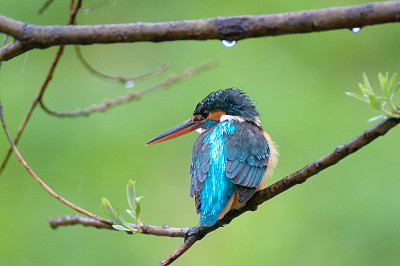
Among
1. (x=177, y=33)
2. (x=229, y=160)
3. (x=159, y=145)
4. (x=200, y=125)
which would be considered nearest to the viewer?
(x=177, y=33)

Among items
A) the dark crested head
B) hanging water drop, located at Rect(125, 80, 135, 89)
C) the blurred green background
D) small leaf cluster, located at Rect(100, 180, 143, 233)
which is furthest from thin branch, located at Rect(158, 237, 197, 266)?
the blurred green background

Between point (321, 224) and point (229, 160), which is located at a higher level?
point (229, 160)

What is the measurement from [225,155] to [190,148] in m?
1.81

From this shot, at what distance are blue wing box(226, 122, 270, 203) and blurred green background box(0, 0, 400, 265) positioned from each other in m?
1.33

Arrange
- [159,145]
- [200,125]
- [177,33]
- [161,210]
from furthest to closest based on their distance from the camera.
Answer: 1. [159,145]
2. [161,210]
3. [200,125]
4. [177,33]

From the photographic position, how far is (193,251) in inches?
139

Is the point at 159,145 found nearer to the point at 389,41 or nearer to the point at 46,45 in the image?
the point at 389,41

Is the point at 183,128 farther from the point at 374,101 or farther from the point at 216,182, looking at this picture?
the point at 374,101

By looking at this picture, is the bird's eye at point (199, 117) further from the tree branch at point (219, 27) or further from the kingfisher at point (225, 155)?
the tree branch at point (219, 27)

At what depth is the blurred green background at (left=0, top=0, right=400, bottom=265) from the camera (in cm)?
349

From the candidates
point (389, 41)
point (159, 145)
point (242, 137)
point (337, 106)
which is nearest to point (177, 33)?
point (242, 137)

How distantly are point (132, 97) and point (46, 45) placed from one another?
0.90 meters

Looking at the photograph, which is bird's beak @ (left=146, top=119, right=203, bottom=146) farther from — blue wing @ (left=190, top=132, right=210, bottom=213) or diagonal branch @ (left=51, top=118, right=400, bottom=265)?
diagonal branch @ (left=51, top=118, right=400, bottom=265)

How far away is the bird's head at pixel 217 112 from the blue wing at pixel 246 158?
0.14 metres
